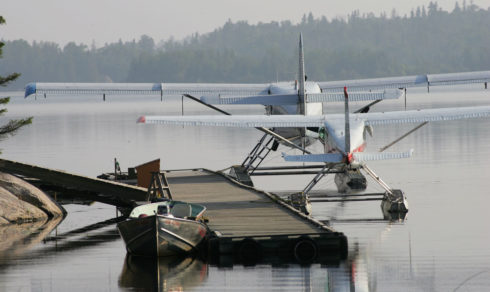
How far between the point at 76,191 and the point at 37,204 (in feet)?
3.19

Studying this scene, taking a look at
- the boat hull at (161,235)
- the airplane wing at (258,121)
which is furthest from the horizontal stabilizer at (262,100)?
the boat hull at (161,235)

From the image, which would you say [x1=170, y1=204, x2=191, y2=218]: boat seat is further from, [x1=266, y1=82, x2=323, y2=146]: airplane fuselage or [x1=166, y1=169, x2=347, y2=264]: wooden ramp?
[x1=266, y1=82, x2=323, y2=146]: airplane fuselage

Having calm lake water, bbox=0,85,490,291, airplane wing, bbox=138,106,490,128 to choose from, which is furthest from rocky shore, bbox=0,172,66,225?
airplane wing, bbox=138,106,490,128

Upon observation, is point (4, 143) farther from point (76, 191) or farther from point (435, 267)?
point (435, 267)

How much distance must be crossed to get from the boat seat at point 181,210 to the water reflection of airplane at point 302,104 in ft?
11.8

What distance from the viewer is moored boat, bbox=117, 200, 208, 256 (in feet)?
51.1

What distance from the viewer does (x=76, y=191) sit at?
73.3 feet

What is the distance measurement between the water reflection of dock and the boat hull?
1.08 ft

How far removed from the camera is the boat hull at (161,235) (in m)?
15.6

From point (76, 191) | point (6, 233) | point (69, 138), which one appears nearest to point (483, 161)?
point (76, 191)

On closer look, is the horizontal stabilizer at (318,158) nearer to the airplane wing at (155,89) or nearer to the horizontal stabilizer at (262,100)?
the horizontal stabilizer at (262,100)

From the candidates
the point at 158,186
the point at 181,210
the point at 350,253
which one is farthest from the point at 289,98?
the point at 350,253

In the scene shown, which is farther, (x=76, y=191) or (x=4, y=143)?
(x=4, y=143)

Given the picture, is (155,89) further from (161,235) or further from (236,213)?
(161,235)
